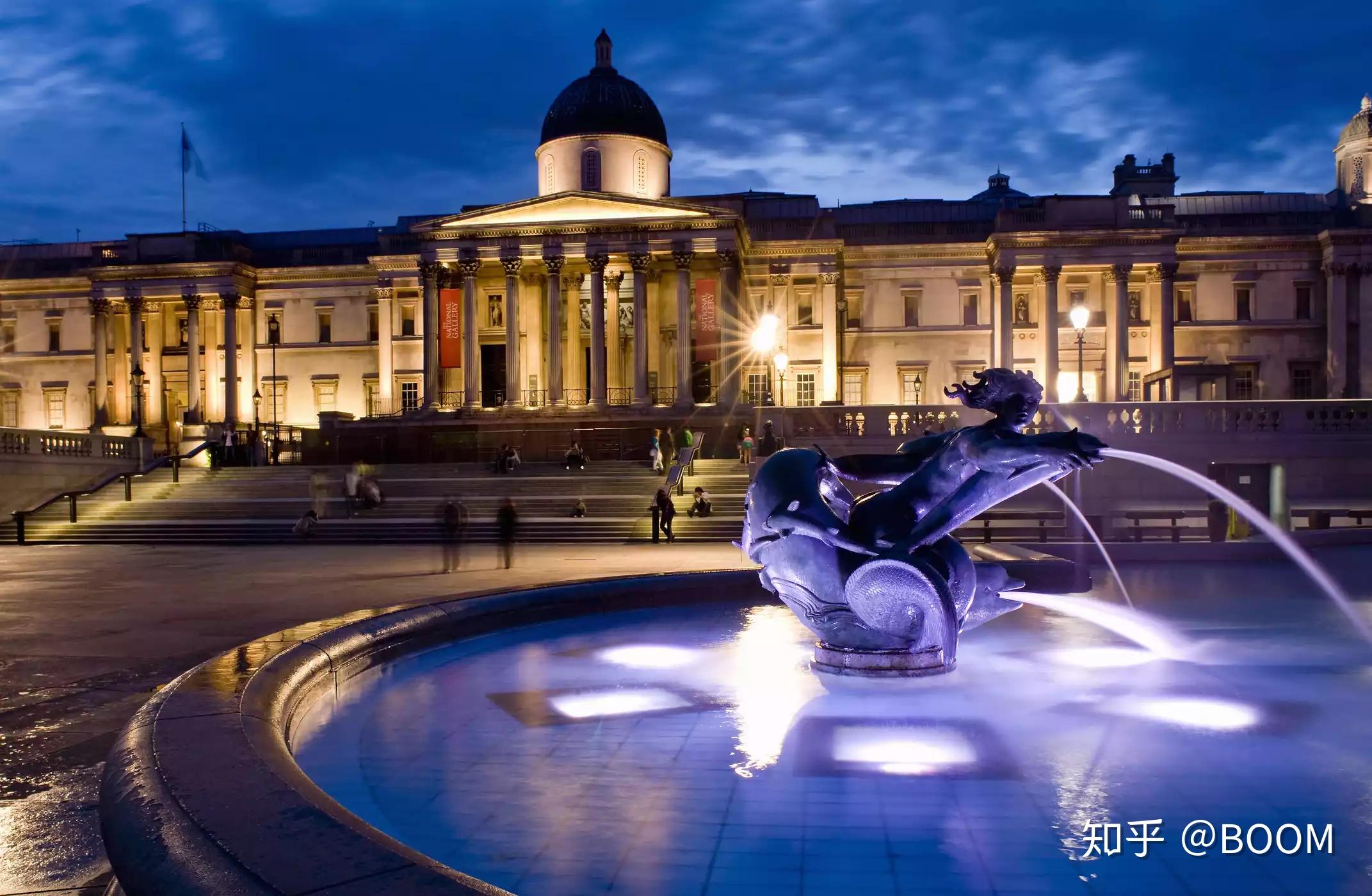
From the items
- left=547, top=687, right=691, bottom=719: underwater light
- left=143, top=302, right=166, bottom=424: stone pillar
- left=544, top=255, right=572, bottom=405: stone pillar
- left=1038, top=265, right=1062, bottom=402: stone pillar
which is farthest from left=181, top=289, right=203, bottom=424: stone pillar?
left=547, top=687, right=691, bottom=719: underwater light

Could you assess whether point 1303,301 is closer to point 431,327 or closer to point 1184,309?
point 1184,309

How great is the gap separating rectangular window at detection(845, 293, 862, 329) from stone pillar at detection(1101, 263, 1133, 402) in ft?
40.1

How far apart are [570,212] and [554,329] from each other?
5393mm

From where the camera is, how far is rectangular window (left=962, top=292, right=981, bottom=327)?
181 ft

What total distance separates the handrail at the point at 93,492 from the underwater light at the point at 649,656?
903 inches

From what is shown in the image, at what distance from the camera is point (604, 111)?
54500 mm

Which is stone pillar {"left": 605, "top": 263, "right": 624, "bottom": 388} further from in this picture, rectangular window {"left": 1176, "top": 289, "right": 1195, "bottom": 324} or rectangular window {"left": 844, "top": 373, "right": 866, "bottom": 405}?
rectangular window {"left": 1176, "top": 289, "right": 1195, "bottom": 324}

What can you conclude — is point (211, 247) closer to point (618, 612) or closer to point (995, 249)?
point (995, 249)

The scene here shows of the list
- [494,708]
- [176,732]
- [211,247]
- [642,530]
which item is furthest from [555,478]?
[211,247]

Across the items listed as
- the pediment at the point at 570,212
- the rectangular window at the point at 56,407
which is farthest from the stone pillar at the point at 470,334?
the rectangular window at the point at 56,407

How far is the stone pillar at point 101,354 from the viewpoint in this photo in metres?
58.0

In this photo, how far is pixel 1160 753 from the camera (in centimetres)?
597

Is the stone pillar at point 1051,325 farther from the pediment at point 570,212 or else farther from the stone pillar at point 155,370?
the stone pillar at point 155,370

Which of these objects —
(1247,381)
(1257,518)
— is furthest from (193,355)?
(1257,518)
